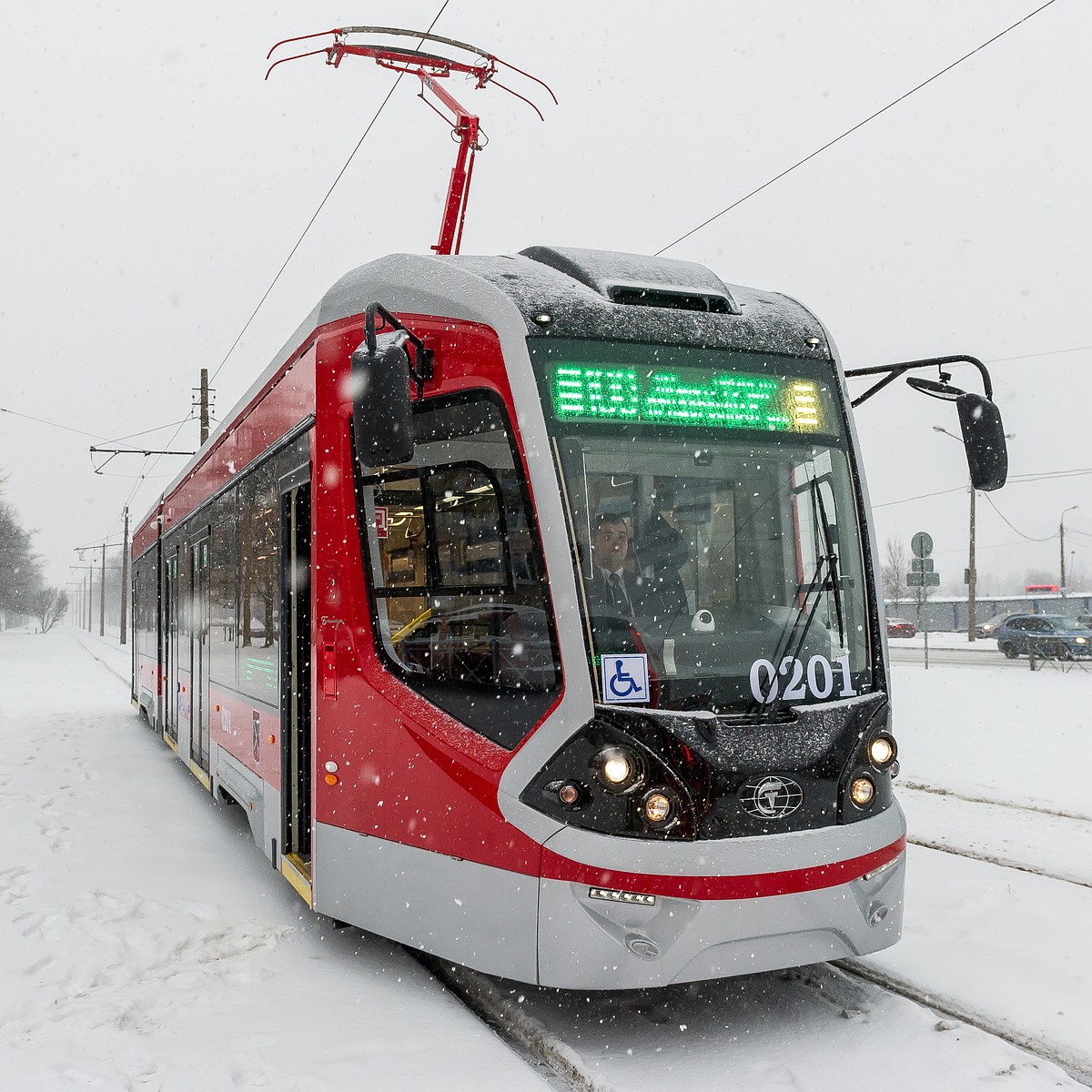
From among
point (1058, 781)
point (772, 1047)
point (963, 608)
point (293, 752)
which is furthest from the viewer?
point (963, 608)

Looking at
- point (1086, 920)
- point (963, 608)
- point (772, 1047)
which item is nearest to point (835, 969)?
point (772, 1047)

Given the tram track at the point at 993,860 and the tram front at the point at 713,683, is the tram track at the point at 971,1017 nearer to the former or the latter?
the tram front at the point at 713,683

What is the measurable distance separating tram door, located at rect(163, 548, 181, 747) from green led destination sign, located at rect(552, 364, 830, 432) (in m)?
7.08

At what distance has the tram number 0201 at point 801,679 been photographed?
161 inches

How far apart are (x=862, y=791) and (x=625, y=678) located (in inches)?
42.7

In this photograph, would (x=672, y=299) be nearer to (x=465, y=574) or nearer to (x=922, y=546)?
(x=465, y=574)

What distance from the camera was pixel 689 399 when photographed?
436 centimetres

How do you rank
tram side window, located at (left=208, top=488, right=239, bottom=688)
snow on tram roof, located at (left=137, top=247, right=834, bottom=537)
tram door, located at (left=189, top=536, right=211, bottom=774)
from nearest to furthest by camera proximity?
snow on tram roof, located at (left=137, top=247, right=834, bottom=537) < tram side window, located at (left=208, top=488, right=239, bottom=688) < tram door, located at (left=189, top=536, right=211, bottom=774)

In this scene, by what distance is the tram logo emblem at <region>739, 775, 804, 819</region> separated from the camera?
12.8 ft

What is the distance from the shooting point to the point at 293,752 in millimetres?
5371

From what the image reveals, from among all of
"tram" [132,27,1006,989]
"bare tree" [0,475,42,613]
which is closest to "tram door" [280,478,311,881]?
"tram" [132,27,1006,989]

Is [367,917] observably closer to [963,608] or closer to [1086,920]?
[1086,920]

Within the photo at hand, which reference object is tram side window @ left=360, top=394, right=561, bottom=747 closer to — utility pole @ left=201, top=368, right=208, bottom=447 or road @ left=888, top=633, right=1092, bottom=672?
road @ left=888, top=633, right=1092, bottom=672

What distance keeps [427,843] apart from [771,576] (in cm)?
177
